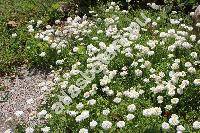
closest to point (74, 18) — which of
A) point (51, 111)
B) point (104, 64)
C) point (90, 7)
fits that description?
point (90, 7)

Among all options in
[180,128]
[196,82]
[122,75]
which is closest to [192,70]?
[196,82]

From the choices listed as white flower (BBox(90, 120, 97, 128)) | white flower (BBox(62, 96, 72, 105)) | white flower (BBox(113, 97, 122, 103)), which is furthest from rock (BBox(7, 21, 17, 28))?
white flower (BBox(90, 120, 97, 128))

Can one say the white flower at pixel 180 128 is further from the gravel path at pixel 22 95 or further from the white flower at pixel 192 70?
the gravel path at pixel 22 95

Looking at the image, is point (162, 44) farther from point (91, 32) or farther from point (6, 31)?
point (6, 31)

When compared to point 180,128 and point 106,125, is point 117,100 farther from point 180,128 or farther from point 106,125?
point 180,128

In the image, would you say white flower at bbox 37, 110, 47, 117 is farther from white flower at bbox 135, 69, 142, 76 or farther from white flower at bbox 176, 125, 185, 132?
white flower at bbox 176, 125, 185, 132

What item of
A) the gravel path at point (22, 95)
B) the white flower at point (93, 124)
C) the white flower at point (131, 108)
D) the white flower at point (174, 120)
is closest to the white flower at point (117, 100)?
the white flower at point (131, 108)
